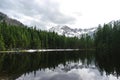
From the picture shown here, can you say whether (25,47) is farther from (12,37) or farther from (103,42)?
(103,42)

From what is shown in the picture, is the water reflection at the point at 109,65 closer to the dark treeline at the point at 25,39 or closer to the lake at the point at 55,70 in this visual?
the lake at the point at 55,70

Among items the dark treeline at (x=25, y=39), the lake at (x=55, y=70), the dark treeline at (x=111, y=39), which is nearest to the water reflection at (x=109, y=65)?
the lake at (x=55, y=70)

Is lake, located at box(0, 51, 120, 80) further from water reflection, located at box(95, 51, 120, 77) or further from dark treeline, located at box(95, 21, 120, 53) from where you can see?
dark treeline, located at box(95, 21, 120, 53)

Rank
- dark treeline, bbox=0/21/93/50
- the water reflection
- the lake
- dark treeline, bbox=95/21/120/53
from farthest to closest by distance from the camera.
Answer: dark treeline, bbox=0/21/93/50 < dark treeline, bbox=95/21/120/53 < the water reflection < the lake

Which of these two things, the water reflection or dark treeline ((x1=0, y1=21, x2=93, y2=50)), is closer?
the water reflection

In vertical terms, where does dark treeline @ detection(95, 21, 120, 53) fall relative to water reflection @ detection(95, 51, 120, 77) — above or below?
above

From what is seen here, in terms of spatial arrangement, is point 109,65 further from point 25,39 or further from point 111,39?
point 25,39

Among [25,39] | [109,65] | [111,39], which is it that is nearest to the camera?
[109,65]

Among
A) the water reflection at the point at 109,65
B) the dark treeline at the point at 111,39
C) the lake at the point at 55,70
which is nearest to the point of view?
the lake at the point at 55,70

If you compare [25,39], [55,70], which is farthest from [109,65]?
[25,39]

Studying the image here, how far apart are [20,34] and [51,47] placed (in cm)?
5495

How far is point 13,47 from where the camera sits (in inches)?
4525

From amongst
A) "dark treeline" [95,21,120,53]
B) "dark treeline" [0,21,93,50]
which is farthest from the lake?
"dark treeline" [0,21,93,50]

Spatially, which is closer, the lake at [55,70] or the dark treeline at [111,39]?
the lake at [55,70]
